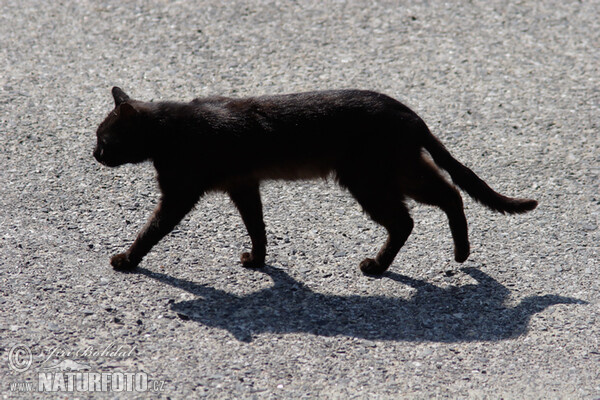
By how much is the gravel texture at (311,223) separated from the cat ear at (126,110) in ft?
2.98

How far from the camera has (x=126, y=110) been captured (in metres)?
4.57

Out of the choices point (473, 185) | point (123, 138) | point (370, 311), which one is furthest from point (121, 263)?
point (473, 185)

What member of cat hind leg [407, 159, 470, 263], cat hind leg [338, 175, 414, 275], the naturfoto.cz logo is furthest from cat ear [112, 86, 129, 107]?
cat hind leg [407, 159, 470, 263]

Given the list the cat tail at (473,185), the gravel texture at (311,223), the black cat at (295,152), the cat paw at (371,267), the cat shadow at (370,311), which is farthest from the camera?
the cat paw at (371,267)

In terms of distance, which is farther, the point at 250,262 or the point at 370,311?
the point at 250,262

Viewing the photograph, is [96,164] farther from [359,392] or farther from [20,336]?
[359,392]

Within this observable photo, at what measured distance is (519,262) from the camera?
4.88 meters

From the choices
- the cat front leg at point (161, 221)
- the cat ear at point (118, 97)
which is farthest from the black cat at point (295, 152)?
the cat ear at point (118, 97)

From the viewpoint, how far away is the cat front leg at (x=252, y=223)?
Answer: 4.78m

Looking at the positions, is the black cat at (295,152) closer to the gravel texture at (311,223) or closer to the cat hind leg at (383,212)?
the cat hind leg at (383,212)

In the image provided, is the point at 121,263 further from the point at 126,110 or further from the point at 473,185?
the point at 473,185

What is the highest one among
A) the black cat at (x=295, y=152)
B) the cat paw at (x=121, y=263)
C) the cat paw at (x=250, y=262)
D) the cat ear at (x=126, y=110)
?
the cat ear at (x=126, y=110)

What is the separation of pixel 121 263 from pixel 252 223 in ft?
2.87

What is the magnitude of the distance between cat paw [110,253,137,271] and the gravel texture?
80mm
